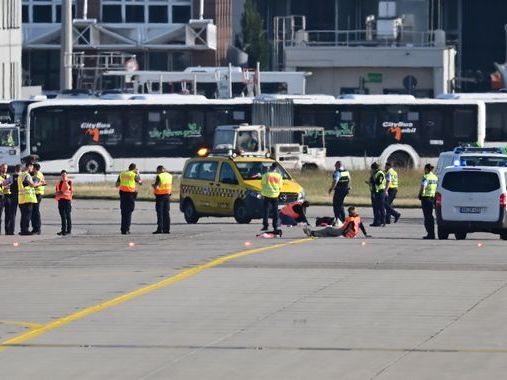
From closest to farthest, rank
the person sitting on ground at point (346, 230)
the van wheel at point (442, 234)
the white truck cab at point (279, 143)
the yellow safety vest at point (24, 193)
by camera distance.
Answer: the van wheel at point (442, 234) → the person sitting on ground at point (346, 230) → the yellow safety vest at point (24, 193) → the white truck cab at point (279, 143)

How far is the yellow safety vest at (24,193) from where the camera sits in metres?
33.8

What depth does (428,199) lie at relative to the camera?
3328cm

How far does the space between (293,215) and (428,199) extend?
143 inches

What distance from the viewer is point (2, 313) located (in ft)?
64.4

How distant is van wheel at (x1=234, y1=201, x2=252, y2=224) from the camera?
3753cm

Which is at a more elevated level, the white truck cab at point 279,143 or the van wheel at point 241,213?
the white truck cab at point 279,143

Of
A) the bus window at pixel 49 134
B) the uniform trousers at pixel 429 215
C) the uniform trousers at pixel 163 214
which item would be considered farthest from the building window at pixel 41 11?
the uniform trousers at pixel 429 215

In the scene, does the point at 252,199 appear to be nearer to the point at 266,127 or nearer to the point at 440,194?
the point at 440,194

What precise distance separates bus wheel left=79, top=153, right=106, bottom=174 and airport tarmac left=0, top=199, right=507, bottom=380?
25216mm

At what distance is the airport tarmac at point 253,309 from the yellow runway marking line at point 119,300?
0.08 feet

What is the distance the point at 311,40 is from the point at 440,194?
57354mm

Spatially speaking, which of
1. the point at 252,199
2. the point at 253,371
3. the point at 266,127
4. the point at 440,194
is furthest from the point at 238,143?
the point at 253,371

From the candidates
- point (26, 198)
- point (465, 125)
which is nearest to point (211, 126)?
point (465, 125)

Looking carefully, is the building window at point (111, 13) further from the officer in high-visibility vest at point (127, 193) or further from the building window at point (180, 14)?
the officer in high-visibility vest at point (127, 193)
